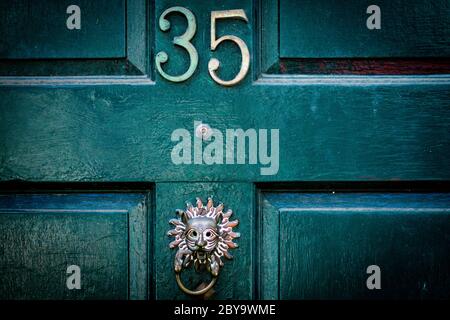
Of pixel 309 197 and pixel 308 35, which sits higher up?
pixel 308 35

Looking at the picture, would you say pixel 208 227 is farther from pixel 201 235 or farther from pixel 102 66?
pixel 102 66

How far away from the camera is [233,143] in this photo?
0.88 metres

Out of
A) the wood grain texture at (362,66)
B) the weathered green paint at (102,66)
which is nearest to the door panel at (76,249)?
the weathered green paint at (102,66)

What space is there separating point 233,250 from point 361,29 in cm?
48

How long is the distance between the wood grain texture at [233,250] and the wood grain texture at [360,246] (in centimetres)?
4

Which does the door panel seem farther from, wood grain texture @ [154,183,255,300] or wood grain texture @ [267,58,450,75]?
wood grain texture @ [267,58,450,75]

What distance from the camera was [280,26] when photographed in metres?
0.88

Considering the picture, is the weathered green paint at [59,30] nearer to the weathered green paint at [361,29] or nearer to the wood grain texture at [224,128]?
the wood grain texture at [224,128]

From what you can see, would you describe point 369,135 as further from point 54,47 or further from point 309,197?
point 54,47

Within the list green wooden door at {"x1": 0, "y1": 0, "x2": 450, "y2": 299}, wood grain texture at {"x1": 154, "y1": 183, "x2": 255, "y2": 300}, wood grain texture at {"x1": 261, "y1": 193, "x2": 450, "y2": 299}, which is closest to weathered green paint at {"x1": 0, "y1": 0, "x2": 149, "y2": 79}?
green wooden door at {"x1": 0, "y1": 0, "x2": 450, "y2": 299}

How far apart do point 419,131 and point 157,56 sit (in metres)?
0.51

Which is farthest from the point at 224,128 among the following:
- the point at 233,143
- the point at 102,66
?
the point at 102,66
